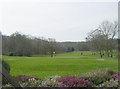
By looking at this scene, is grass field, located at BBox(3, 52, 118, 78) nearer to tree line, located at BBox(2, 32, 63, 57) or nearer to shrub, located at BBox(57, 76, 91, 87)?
shrub, located at BBox(57, 76, 91, 87)

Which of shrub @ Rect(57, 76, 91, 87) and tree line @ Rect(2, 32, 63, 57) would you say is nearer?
shrub @ Rect(57, 76, 91, 87)

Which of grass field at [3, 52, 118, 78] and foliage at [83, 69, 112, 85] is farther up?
foliage at [83, 69, 112, 85]

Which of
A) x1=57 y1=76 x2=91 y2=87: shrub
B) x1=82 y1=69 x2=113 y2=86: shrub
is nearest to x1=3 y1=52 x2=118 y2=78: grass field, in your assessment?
x1=82 y1=69 x2=113 y2=86: shrub

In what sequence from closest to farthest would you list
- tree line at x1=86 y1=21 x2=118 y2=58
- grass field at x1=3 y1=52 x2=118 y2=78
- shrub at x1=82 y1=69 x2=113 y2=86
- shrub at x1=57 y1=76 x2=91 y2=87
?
shrub at x1=57 y1=76 x2=91 y2=87
shrub at x1=82 y1=69 x2=113 y2=86
grass field at x1=3 y1=52 x2=118 y2=78
tree line at x1=86 y1=21 x2=118 y2=58

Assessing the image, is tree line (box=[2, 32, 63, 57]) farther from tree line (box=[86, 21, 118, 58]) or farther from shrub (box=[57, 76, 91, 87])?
shrub (box=[57, 76, 91, 87])

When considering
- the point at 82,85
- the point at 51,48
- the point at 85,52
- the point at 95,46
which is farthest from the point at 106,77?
the point at 85,52

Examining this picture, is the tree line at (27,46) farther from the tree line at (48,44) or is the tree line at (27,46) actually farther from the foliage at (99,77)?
the foliage at (99,77)

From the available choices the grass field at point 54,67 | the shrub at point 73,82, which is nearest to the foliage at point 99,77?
the shrub at point 73,82

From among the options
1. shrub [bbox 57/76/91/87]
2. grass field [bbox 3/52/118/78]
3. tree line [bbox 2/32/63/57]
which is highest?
tree line [bbox 2/32/63/57]

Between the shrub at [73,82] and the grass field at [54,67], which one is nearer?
the shrub at [73,82]

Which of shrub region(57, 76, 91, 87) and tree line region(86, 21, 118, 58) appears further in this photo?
tree line region(86, 21, 118, 58)

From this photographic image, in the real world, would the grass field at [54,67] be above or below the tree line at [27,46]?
below

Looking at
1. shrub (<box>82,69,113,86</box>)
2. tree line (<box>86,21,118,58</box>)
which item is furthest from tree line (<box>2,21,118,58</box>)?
shrub (<box>82,69,113,86</box>)

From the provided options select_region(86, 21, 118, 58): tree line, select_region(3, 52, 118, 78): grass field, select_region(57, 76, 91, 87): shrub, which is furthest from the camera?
select_region(86, 21, 118, 58): tree line
